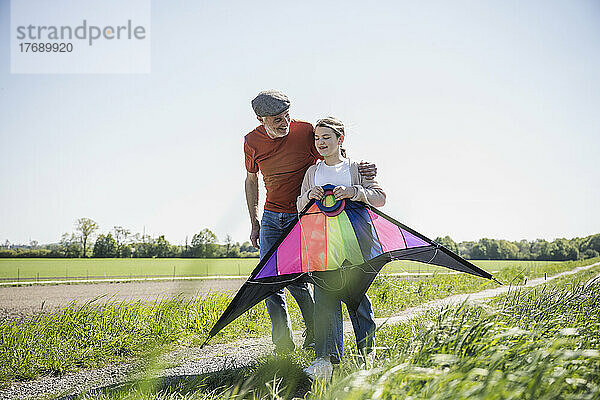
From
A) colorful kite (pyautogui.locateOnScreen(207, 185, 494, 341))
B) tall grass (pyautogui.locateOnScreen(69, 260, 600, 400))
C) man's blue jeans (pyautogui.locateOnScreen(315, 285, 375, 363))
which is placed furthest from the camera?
colorful kite (pyautogui.locateOnScreen(207, 185, 494, 341))

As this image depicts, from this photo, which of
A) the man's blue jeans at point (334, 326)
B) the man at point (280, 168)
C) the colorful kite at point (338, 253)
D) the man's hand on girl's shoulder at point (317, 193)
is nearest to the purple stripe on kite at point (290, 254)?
the colorful kite at point (338, 253)

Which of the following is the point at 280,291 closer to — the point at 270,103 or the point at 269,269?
the point at 269,269

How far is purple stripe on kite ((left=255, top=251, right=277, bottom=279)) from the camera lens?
4164mm

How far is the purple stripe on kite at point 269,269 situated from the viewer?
13.7 feet

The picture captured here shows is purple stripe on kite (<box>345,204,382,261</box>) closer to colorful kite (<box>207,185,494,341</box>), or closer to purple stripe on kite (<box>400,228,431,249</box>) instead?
colorful kite (<box>207,185,494,341</box>)

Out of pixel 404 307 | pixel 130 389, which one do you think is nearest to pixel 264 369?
pixel 130 389

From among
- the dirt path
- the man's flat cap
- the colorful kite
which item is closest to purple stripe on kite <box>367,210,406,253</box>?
the colorful kite

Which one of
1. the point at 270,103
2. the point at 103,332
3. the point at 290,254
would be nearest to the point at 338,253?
the point at 290,254

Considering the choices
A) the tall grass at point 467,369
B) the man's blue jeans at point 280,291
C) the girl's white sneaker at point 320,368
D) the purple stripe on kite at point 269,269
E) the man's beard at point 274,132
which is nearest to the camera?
the tall grass at point 467,369

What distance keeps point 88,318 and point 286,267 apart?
2.41 meters

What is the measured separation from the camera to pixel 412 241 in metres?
Result: 4.18

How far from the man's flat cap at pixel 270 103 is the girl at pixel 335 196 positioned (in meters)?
0.43

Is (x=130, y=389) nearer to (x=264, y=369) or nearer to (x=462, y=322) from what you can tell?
(x=264, y=369)

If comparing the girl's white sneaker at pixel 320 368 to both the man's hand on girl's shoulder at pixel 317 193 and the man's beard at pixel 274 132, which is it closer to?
the man's hand on girl's shoulder at pixel 317 193
